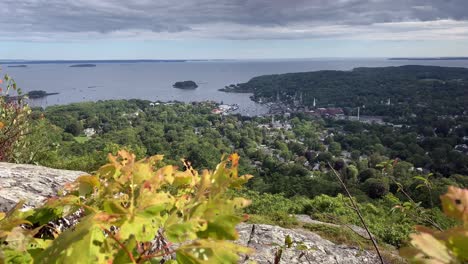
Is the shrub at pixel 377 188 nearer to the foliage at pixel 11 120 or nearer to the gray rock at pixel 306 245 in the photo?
the gray rock at pixel 306 245

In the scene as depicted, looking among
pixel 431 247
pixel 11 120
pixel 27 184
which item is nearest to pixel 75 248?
pixel 431 247

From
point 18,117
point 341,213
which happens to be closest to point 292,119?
point 341,213

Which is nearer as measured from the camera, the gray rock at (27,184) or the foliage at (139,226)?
the foliage at (139,226)

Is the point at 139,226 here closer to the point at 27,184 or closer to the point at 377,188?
the point at 27,184

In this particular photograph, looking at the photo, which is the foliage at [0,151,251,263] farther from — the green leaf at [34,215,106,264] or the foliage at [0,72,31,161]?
the foliage at [0,72,31,161]

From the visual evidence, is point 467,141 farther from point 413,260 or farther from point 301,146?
point 413,260

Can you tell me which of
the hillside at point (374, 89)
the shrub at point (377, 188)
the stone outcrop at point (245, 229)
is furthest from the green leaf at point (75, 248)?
the hillside at point (374, 89)

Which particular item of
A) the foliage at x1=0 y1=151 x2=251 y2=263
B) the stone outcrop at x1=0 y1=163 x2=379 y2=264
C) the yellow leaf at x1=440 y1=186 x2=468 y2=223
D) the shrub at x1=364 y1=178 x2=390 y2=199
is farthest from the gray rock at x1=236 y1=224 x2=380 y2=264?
the shrub at x1=364 y1=178 x2=390 y2=199
